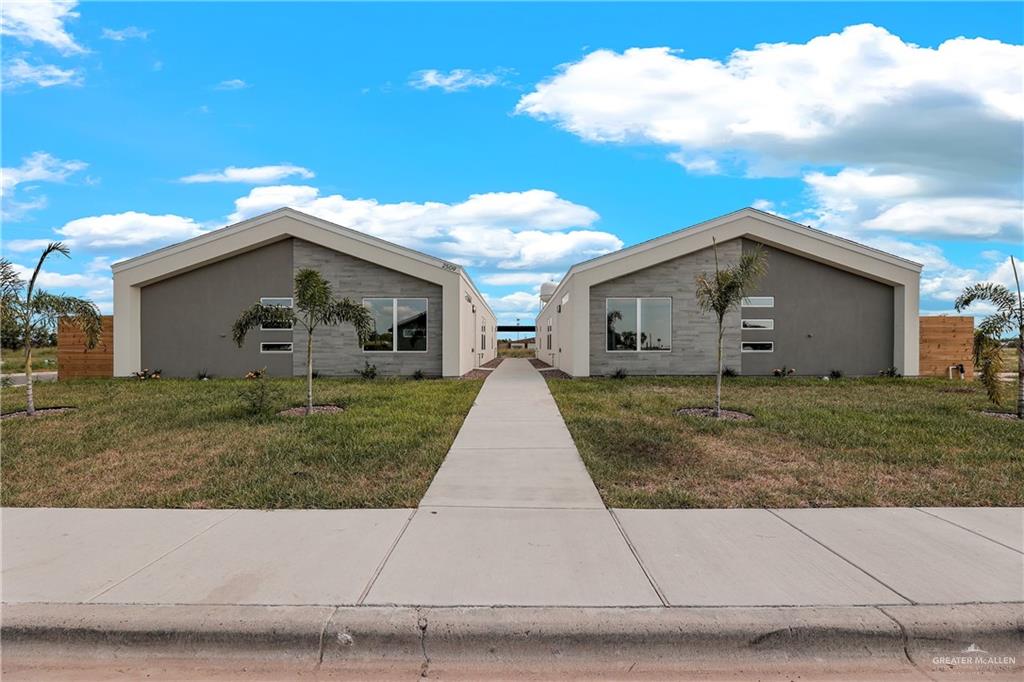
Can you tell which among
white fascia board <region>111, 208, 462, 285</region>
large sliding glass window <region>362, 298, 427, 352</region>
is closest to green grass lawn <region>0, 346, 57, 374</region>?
white fascia board <region>111, 208, 462, 285</region>

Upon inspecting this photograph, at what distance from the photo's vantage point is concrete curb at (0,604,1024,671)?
335 cm

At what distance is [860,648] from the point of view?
11.2ft

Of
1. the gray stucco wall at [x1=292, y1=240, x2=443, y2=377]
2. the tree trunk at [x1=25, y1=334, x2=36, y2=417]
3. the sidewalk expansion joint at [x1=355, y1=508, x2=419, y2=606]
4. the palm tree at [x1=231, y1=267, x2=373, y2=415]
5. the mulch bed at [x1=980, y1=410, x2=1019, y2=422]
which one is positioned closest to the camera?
the sidewalk expansion joint at [x1=355, y1=508, x2=419, y2=606]

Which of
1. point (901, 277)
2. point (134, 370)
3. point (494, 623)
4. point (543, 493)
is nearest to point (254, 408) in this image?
point (543, 493)

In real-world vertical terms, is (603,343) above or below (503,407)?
above

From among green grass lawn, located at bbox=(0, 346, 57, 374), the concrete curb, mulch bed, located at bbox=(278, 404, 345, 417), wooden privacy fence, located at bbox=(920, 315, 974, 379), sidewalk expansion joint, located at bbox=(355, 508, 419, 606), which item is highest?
wooden privacy fence, located at bbox=(920, 315, 974, 379)

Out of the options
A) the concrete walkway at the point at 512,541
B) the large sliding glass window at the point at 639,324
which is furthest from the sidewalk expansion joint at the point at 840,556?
the large sliding glass window at the point at 639,324

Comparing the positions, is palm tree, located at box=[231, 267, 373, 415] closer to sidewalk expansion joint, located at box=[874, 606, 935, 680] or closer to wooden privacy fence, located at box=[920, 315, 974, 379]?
sidewalk expansion joint, located at box=[874, 606, 935, 680]

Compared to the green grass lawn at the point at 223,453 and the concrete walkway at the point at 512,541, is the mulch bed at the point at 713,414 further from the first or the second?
the green grass lawn at the point at 223,453

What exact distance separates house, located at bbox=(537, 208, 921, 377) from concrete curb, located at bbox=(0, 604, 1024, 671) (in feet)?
49.6

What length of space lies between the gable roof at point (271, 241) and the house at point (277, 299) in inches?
1.2

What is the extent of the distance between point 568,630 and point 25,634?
3.19 metres

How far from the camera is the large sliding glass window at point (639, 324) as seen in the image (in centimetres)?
1905

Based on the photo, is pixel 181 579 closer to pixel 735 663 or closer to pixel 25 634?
pixel 25 634
